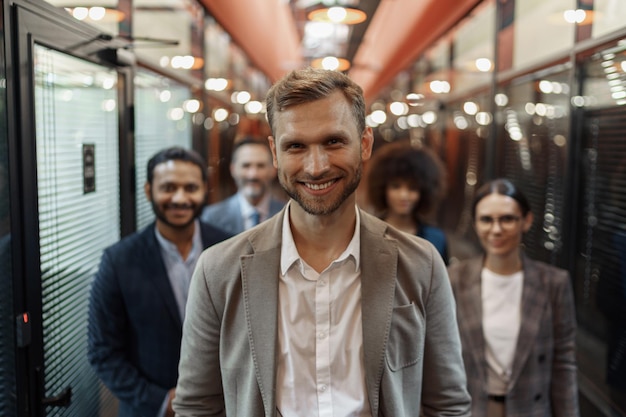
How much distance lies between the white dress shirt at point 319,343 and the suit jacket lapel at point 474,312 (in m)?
1.04

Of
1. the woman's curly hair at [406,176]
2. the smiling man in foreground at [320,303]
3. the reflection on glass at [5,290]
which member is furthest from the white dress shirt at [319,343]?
the woman's curly hair at [406,176]

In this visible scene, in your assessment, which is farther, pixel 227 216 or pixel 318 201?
pixel 227 216

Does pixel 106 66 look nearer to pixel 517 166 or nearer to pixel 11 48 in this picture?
pixel 11 48

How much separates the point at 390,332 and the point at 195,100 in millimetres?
4046

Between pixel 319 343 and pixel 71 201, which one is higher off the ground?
pixel 71 201

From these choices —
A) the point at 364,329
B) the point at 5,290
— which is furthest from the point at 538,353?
the point at 5,290

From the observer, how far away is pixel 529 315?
2.43 meters

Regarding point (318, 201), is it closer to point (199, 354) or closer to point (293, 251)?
point (293, 251)

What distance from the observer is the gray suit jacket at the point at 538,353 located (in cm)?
240

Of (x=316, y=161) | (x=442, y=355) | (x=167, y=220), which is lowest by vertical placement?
(x=442, y=355)

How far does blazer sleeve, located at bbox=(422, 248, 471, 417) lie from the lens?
1620mm

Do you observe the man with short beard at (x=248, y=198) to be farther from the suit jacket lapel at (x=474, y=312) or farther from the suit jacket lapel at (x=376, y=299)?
the suit jacket lapel at (x=376, y=299)

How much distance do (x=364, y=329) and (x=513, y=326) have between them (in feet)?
3.82

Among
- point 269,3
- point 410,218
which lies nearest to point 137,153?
point 410,218
